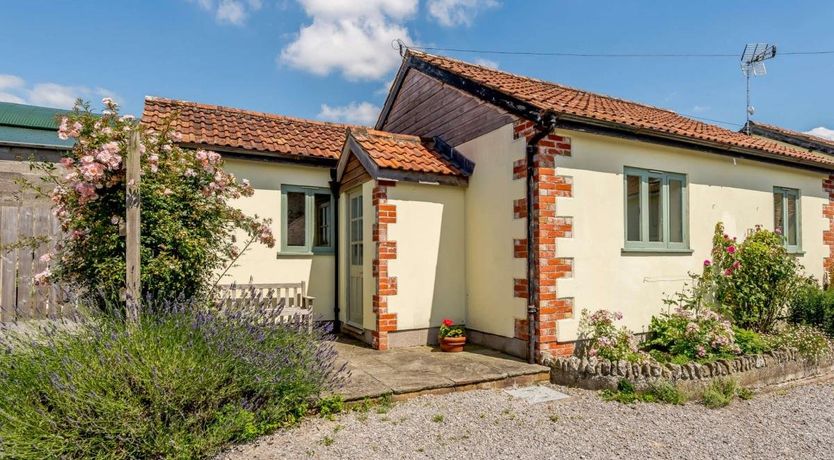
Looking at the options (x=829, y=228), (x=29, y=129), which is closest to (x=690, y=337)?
(x=829, y=228)

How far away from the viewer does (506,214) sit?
21.9 ft

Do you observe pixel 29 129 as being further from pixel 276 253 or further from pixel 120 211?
pixel 120 211

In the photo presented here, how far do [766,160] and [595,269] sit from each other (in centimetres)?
494

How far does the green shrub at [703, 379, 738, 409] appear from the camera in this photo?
5.00m

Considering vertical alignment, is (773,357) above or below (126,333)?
below

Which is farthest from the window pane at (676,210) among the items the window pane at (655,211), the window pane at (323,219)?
the window pane at (323,219)

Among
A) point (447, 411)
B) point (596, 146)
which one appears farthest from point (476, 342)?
point (596, 146)

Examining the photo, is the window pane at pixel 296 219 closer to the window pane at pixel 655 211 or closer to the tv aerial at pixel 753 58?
the window pane at pixel 655 211

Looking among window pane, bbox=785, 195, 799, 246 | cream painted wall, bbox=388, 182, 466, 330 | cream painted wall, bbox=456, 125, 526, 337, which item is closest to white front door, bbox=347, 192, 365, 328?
cream painted wall, bbox=388, 182, 466, 330

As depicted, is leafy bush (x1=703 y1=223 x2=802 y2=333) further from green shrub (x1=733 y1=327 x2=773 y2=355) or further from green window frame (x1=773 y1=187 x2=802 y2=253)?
green window frame (x1=773 y1=187 x2=802 y2=253)

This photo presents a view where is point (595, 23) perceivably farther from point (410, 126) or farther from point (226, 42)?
point (226, 42)

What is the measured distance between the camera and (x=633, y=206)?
22.8 feet

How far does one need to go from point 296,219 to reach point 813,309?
31.5 feet

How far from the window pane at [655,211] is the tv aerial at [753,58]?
32.6ft
